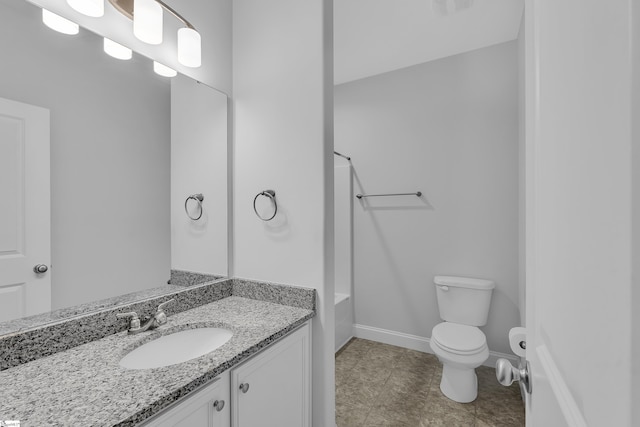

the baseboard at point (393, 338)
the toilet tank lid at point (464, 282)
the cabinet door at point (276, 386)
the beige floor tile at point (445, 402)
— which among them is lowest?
the beige floor tile at point (445, 402)

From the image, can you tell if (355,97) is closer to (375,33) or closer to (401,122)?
(401,122)

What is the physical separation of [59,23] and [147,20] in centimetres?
29

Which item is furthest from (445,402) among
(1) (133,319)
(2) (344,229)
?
(1) (133,319)

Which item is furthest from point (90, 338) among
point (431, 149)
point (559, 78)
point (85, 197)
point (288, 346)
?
point (431, 149)

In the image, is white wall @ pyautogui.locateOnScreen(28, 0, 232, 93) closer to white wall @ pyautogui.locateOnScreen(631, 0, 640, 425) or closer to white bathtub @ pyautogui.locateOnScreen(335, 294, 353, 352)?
white wall @ pyautogui.locateOnScreen(631, 0, 640, 425)

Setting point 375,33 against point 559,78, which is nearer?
point 559,78

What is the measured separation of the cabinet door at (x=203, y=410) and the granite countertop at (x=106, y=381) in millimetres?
39

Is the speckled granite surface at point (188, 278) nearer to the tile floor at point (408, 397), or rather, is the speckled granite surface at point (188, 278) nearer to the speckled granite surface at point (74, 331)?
the speckled granite surface at point (74, 331)

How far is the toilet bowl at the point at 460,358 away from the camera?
75.4 inches

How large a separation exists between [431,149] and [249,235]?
1.81m

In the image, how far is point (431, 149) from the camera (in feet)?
8.64

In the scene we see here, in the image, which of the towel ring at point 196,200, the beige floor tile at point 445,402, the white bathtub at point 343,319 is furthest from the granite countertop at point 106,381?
the white bathtub at point 343,319

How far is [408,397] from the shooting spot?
205 cm

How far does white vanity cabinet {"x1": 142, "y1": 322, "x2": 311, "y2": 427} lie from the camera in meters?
0.90
